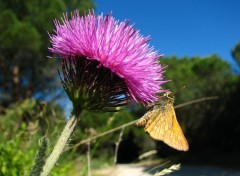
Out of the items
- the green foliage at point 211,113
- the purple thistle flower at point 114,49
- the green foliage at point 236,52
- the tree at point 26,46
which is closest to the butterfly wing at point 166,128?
the purple thistle flower at point 114,49

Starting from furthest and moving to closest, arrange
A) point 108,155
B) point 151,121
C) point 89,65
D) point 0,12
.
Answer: point 0,12
point 108,155
point 151,121
point 89,65

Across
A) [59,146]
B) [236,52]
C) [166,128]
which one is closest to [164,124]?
[166,128]

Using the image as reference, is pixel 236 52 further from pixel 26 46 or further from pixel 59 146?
pixel 59 146

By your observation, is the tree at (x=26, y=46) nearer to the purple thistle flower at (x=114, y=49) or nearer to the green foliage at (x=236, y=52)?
the green foliage at (x=236, y=52)

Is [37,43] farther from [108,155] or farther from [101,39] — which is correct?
[101,39]

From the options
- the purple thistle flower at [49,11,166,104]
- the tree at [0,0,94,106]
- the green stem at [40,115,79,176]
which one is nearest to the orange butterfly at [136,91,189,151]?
the purple thistle flower at [49,11,166,104]

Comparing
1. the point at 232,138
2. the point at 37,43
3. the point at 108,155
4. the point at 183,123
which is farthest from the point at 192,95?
the point at 37,43
